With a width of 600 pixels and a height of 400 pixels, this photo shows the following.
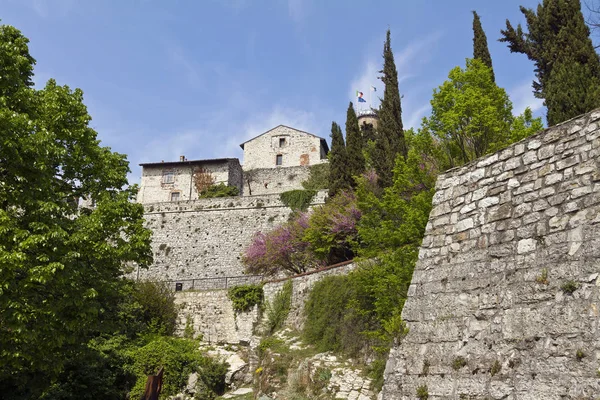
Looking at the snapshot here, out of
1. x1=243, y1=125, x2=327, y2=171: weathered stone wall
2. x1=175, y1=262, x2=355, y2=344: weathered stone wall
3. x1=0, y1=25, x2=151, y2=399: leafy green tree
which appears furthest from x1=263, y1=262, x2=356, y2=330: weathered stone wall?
x1=243, y1=125, x2=327, y2=171: weathered stone wall

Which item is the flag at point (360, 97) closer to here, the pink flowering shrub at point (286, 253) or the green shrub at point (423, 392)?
the pink flowering shrub at point (286, 253)

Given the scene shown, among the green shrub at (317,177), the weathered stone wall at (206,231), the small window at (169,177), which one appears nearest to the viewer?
the weathered stone wall at (206,231)

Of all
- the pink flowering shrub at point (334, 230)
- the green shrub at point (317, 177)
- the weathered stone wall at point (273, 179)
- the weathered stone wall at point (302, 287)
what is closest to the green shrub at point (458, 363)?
the weathered stone wall at point (302, 287)

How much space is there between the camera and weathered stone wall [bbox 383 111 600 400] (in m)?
5.09

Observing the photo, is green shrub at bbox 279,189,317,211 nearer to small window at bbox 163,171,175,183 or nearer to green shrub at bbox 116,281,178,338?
green shrub at bbox 116,281,178,338

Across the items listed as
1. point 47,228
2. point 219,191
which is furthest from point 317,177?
point 47,228

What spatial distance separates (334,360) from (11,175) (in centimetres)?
1165

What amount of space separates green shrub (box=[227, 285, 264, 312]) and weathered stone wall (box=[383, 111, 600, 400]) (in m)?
20.9

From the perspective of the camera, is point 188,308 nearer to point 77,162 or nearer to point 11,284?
point 77,162

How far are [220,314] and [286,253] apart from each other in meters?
6.07

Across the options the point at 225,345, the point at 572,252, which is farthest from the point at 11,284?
the point at 225,345

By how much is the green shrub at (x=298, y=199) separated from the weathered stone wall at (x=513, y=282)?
32893 millimetres

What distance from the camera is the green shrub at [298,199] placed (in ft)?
131

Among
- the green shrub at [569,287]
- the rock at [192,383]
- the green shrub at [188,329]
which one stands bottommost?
the rock at [192,383]
